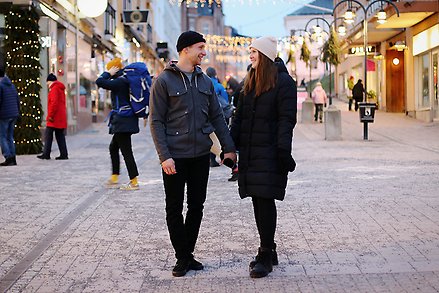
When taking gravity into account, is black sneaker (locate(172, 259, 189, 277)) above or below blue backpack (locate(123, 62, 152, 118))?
below

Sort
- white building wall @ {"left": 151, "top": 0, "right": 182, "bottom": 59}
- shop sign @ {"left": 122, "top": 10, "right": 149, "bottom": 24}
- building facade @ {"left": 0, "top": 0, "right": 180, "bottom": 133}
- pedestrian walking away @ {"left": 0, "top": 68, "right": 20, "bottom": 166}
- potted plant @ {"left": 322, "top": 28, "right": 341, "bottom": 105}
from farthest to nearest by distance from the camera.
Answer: white building wall @ {"left": 151, "top": 0, "right": 182, "bottom": 59}, shop sign @ {"left": 122, "top": 10, "right": 149, "bottom": 24}, potted plant @ {"left": 322, "top": 28, "right": 341, "bottom": 105}, building facade @ {"left": 0, "top": 0, "right": 180, "bottom": 133}, pedestrian walking away @ {"left": 0, "top": 68, "right": 20, "bottom": 166}

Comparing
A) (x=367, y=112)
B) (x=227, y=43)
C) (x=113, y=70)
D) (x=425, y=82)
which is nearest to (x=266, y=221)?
(x=113, y=70)

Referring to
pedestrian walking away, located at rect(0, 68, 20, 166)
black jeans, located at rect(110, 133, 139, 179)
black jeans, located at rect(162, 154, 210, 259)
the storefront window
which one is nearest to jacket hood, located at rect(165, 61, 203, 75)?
black jeans, located at rect(162, 154, 210, 259)

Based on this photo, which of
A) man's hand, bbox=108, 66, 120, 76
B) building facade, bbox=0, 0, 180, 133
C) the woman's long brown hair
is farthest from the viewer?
building facade, bbox=0, 0, 180, 133

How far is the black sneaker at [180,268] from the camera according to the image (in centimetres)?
611

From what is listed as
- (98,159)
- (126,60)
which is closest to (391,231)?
(98,159)

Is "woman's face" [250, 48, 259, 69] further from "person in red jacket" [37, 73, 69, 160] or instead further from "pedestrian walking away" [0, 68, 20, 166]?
"person in red jacket" [37, 73, 69, 160]

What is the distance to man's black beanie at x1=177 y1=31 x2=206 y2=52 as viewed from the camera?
6.17 metres

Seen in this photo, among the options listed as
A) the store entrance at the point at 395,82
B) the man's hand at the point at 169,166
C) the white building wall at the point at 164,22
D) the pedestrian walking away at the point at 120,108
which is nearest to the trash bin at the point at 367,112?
the pedestrian walking away at the point at 120,108

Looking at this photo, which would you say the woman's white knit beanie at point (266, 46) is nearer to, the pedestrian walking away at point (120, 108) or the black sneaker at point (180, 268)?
the black sneaker at point (180, 268)

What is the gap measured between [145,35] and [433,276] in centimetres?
4730

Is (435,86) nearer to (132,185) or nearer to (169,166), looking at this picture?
(132,185)

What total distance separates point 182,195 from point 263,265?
80cm

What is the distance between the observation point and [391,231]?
25.3ft
